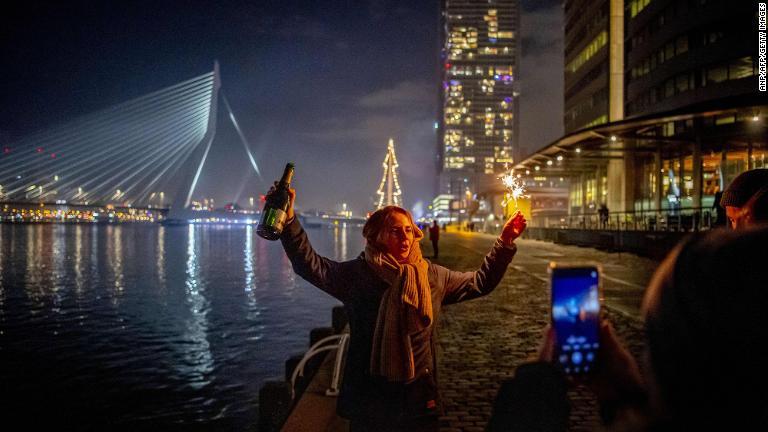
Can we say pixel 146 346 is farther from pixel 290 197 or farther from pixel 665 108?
pixel 665 108

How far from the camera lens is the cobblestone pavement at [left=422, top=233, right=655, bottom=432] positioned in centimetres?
525

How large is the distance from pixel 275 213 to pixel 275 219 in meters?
0.04

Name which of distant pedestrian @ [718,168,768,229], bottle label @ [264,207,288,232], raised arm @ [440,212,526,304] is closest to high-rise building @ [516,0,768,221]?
distant pedestrian @ [718,168,768,229]

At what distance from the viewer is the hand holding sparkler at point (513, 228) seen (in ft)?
10.7

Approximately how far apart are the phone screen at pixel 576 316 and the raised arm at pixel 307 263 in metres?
1.92

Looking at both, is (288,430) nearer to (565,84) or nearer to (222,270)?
(222,270)

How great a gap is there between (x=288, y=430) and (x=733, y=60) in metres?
34.8

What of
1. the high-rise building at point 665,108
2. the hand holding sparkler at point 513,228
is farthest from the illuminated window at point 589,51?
the hand holding sparkler at point 513,228

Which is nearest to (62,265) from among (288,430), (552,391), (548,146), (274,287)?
(274,287)

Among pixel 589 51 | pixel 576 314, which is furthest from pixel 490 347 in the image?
pixel 589 51

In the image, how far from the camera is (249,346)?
47.7 feet

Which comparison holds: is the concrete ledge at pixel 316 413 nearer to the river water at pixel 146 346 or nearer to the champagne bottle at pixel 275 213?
the champagne bottle at pixel 275 213

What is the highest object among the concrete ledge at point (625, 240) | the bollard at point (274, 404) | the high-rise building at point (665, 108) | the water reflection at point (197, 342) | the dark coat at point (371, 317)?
the high-rise building at point (665, 108)

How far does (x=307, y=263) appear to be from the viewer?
329cm
